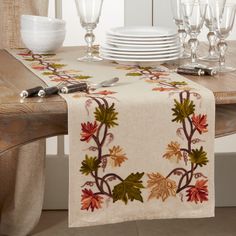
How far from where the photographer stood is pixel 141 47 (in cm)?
225

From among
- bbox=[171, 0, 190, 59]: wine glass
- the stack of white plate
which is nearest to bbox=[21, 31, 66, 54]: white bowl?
the stack of white plate

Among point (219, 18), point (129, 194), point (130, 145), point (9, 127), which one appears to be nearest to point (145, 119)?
point (130, 145)

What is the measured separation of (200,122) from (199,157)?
0.28 feet

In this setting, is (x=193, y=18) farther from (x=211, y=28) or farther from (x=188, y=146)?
(x=188, y=146)

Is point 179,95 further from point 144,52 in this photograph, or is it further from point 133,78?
point 144,52

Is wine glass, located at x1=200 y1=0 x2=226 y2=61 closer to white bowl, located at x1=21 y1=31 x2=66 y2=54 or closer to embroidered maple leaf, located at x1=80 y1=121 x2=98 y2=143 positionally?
white bowl, located at x1=21 y1=31 x2=66 y2=54

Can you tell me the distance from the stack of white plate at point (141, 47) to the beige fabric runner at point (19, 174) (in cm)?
81

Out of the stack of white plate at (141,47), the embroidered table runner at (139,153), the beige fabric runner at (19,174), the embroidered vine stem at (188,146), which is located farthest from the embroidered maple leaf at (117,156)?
the beige fabric runner at (19,174)

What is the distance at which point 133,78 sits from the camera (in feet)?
6.89

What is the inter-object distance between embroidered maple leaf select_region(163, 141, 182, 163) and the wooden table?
137 millimetres

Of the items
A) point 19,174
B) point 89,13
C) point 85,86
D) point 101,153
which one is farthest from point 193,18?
point 19,174

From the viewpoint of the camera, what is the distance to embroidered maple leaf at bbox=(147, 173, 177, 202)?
1907 mm

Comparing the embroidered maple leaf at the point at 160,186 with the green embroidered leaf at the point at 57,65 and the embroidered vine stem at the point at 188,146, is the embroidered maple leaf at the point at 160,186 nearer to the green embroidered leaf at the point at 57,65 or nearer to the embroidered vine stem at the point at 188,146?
the embroidered vine stem at the point at 188,146

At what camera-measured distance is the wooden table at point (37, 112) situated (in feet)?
5.96
